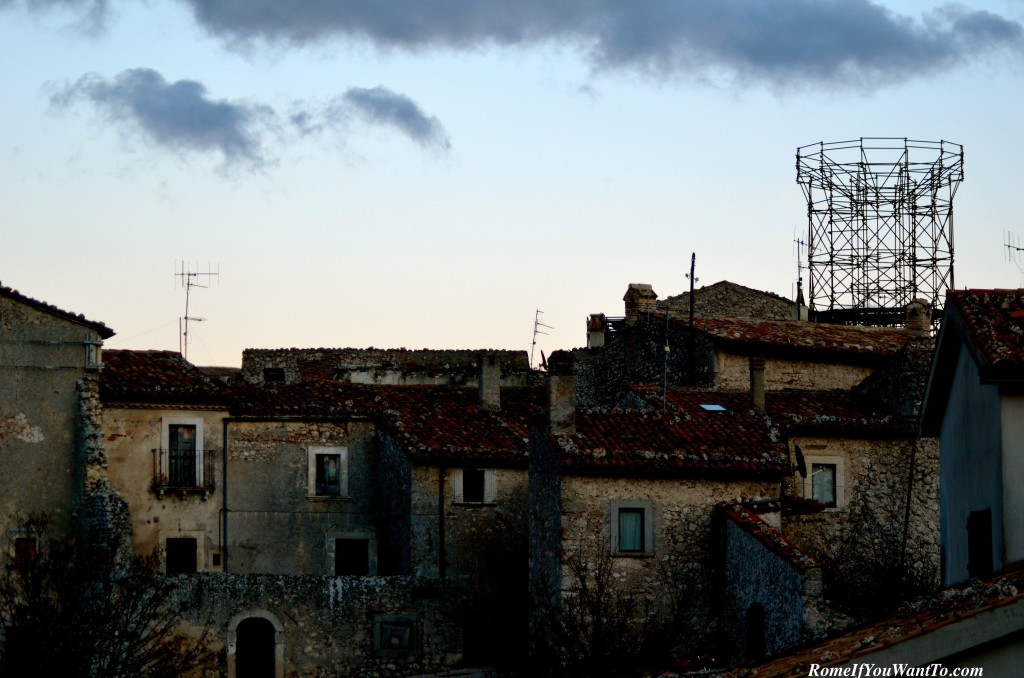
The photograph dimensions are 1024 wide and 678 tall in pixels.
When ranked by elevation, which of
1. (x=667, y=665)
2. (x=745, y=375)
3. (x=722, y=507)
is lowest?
(x=667, y=665)

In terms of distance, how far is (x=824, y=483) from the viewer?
42.8m

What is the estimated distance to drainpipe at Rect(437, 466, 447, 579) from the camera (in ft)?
142

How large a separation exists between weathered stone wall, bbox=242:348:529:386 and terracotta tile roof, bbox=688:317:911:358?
991 cm

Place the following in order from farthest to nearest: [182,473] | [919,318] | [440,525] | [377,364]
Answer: [377,364]
[919,318]
[182,473]
[440,525]

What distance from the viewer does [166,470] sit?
45.2m

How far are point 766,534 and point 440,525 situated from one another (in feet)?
33.8

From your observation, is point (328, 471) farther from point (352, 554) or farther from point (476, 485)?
point (476, 485)

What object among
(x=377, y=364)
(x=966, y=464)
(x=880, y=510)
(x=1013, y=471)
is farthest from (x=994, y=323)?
(x=377, y=364)

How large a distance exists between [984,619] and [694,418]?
76.0ft

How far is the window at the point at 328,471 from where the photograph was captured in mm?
46250

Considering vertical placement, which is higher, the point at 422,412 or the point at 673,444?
the point at 422,412

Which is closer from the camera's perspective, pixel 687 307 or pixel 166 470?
pixel 166 470

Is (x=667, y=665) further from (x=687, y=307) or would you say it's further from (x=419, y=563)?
(x=687, y=307)

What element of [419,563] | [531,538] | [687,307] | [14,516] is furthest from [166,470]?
[687,307]
